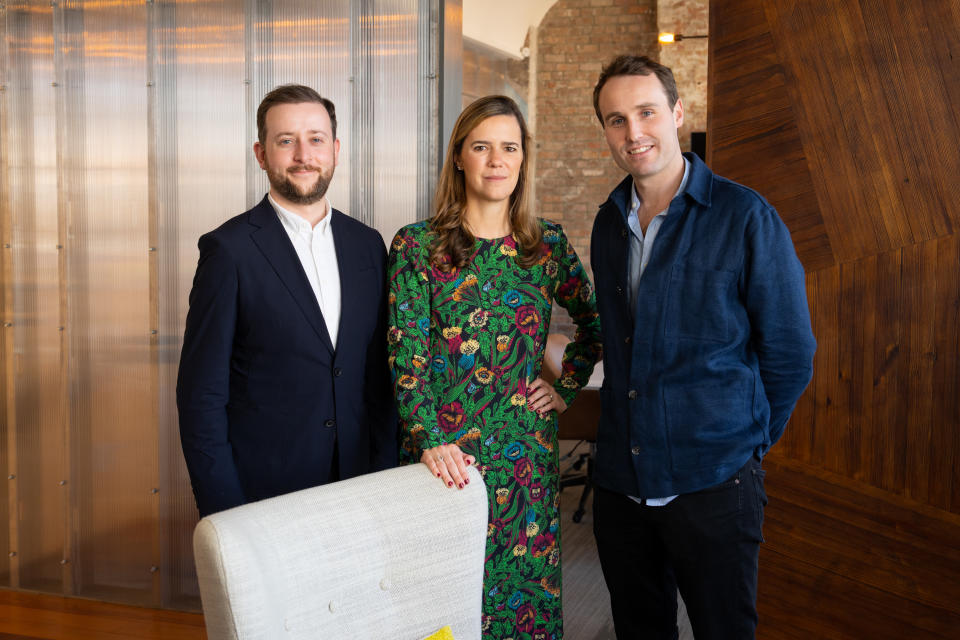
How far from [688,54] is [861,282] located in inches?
212

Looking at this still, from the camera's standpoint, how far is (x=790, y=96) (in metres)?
2.63

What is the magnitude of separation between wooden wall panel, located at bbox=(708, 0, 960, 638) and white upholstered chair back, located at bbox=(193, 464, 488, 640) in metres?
1.66

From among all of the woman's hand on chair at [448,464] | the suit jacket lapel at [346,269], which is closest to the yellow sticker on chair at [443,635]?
the woman's hand on chair at [448,464]

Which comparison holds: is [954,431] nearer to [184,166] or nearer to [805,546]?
[805,546]

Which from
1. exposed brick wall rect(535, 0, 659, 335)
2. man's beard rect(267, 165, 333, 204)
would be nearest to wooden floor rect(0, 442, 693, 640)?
man's beard rect(267, 165, 333, 204)

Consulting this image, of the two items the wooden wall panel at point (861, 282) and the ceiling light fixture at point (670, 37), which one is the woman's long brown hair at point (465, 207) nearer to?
the wooden wall panel at point (861, 282)

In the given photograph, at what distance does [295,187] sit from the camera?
6.72 ft

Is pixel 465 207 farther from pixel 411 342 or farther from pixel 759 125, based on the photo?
pixel 759 125

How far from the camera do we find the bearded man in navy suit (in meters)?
1.94

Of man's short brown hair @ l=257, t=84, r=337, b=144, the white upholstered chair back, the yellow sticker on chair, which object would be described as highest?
man's short brown hair @ l=257, t=84, r=337, b=144

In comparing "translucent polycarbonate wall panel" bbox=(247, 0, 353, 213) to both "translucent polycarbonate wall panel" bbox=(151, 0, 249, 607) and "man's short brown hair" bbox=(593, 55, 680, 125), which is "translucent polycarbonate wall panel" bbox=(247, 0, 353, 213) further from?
"man's short brown hair" bbox=(593, 55, 680, 125)

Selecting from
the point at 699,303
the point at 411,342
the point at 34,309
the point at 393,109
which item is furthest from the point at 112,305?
the point at 699,303

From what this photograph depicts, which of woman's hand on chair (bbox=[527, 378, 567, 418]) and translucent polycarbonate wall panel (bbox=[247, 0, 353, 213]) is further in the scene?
translucent polycarbonate wall panel (bbox=[247, 0, 353, 213])

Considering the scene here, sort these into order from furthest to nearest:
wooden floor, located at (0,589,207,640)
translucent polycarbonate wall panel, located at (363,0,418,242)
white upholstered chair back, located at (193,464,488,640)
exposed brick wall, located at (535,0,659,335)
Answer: exposed brick wall, located at (535,0,659,335) < wooden floor, located at (0,589,207,640) < translucent polycarbonate wall panel, located at (363,0,418,242) < white upholstered chair back, located at (193,464,488,640)
